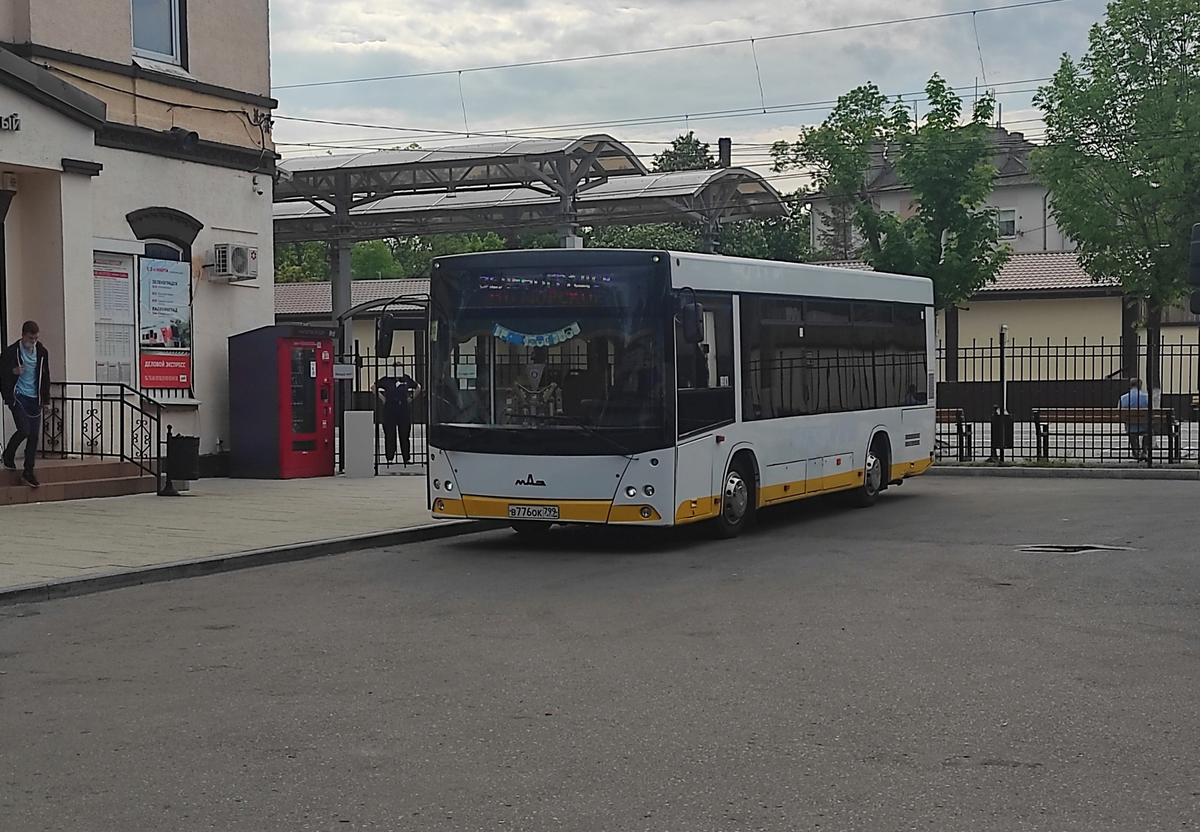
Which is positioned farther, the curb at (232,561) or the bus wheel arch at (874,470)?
the bus wheel arch at (874,470)

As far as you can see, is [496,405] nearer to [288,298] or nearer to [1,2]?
[1,2]

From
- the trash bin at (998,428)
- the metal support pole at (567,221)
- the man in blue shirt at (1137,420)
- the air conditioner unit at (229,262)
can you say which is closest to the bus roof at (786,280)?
the trash bin at (998,428)

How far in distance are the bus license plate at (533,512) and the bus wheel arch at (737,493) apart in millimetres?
1846

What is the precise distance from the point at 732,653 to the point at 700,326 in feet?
18.8

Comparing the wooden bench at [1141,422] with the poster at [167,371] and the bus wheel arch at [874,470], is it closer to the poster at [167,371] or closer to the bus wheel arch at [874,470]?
the bus wheel arch at [874,470]

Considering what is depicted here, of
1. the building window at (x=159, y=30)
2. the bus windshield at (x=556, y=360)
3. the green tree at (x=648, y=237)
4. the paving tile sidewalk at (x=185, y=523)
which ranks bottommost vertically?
the paving tile sidewalk at (x=185, y=523)

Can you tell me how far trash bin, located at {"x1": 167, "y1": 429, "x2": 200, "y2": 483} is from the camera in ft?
62.6

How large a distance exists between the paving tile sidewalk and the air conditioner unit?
3.20 metres

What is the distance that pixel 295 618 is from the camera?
1038 cm

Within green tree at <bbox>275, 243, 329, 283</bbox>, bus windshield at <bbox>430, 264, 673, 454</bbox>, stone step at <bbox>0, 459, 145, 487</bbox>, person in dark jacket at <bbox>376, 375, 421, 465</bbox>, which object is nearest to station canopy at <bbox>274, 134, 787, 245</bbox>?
person in dark jacket at <bbox>376, 375, 421, 465</bbox>

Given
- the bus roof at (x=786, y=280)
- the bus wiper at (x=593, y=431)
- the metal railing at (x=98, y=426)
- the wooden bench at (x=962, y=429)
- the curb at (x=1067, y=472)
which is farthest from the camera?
the wooden bench at (x=962, y=429)

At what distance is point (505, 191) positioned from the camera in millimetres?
37719

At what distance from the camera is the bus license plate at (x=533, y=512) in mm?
13914

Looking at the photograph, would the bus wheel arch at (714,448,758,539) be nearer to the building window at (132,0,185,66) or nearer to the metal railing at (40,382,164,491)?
the metal railing at (40,382,164,491)
